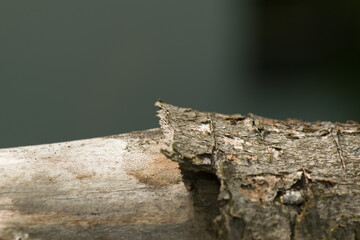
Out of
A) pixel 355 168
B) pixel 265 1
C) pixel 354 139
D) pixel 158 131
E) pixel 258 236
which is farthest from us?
pixel 265 1

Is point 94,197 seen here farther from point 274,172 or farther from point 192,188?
point 274,172

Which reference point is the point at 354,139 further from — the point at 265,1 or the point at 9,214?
the point at 265,1

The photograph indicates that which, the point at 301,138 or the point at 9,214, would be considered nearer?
the point at 9,214

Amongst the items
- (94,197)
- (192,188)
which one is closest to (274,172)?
(192,188)

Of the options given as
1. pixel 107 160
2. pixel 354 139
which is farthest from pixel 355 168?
pixel 107 160
